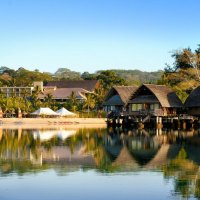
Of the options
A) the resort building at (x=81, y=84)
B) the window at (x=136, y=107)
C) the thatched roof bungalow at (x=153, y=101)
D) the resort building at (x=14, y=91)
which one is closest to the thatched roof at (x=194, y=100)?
the thatched roof bungalow at (x=153, y=101)

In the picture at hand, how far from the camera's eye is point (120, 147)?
30.5 metres

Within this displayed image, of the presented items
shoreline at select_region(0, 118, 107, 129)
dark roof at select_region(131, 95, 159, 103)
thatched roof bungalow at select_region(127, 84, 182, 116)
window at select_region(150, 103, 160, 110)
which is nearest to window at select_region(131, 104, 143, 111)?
thatched roof bungalow at select_region(127, 84, 182, 116)

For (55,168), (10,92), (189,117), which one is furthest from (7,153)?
(10,92)

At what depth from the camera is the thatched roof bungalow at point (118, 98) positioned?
183 ft

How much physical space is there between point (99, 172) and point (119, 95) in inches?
1458

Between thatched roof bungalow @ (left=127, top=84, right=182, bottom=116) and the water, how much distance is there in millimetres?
20349

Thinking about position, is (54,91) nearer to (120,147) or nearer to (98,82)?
(98,82)

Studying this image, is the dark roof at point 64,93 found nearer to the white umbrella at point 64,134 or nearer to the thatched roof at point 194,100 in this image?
the thatched roof at point 194,100

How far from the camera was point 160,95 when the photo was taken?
169ft

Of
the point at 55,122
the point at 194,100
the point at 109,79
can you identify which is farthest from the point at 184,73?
the point at 109,79

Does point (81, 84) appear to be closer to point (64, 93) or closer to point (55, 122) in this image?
point (64, 93)

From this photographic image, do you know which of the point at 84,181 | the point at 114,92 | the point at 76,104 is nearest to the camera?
the point at 84,181

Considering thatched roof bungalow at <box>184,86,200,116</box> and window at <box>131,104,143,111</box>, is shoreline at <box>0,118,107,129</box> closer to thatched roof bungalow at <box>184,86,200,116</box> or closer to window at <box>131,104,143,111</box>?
window at <box>131,104,143,111</box>

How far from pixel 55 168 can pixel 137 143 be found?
44.2 ft
